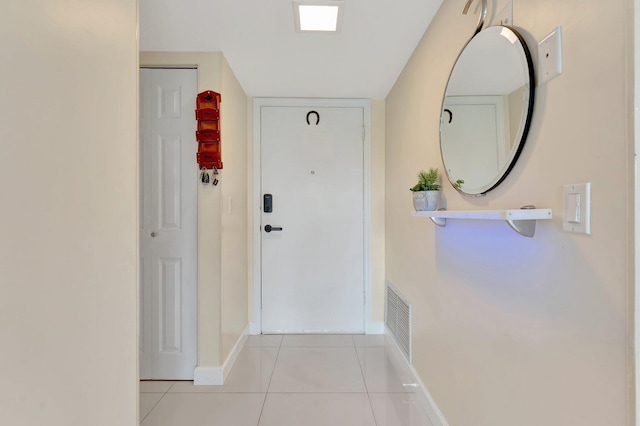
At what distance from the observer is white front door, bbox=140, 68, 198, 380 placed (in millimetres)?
2008

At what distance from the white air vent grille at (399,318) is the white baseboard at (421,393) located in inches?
2.1

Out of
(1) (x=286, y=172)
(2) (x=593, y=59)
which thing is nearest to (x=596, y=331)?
(2) (x=593, y=59)

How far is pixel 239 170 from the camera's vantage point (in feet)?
8.20

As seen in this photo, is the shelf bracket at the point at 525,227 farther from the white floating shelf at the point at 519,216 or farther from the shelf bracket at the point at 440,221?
the shelf bracket at the point at 440,221

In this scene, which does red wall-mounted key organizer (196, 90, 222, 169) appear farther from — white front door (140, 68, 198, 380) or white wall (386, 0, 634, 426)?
white wall (386, 0, 634, 426)

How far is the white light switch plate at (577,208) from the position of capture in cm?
71

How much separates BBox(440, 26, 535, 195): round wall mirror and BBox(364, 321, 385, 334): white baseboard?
1846 millimetres

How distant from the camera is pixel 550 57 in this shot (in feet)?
2.74

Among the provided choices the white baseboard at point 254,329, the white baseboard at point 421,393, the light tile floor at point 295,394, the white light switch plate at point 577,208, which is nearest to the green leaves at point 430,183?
the white light switch plate at point 577,208

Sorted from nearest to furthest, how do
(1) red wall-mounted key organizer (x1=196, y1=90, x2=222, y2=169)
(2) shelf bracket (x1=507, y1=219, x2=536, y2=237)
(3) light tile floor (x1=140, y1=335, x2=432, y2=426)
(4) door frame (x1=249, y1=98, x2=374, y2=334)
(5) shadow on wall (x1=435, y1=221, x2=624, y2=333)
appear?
(5) shadow on wall (x1=435, y1=221, x2=624, y2=333) < (2) shelf bracket (x1=507, y1=219, x2=536, y2=237) < (3) light tile floor (x1=140, y1=335, x2=432, y2=426) < (1) red wall-mounted key organizer (x1=196, y1=90, x2=222, y2=169) < (4) door frame (x1=249, y1=98, x2=374, y2=334)

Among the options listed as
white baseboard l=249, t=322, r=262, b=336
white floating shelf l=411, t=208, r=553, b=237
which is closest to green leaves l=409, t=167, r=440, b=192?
white floating shelf l=411, t=208, r=553, b=237

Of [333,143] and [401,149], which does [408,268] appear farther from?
[333,143]
